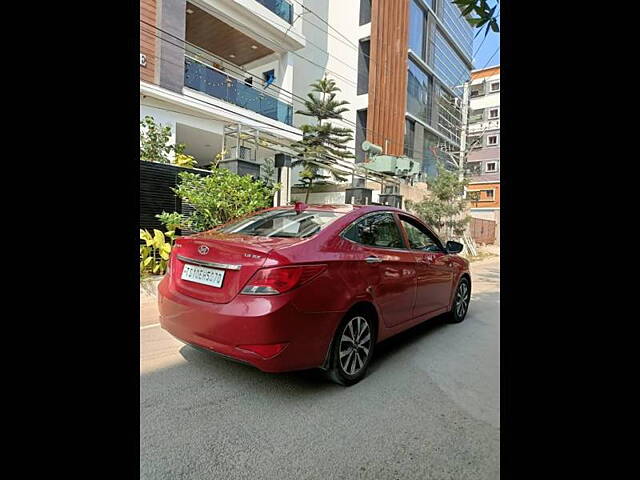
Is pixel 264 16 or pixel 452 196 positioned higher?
pixel 264 16

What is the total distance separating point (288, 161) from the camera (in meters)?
8.91

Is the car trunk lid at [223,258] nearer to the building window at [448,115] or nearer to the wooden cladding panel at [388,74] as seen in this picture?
the wooden cladding panel at [388,74]

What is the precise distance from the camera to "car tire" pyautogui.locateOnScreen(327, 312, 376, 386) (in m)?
2.67

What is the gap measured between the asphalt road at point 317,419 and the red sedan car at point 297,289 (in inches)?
10.9

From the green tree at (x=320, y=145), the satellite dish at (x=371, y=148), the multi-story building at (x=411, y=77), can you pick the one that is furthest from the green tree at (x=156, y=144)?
the multi-story building at (x=411, y=77)

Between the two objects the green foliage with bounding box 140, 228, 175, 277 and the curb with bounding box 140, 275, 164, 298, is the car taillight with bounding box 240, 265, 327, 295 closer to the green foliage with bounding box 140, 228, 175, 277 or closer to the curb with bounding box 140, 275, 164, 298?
the curb with bounding box 140, 275, 164, 298

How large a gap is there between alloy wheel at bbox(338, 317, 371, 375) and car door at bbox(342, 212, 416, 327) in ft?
0.74

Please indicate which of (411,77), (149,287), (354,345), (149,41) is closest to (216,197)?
(149,287)

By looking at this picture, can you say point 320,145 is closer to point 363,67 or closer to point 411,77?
point 363,67

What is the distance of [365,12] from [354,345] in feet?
60.5
